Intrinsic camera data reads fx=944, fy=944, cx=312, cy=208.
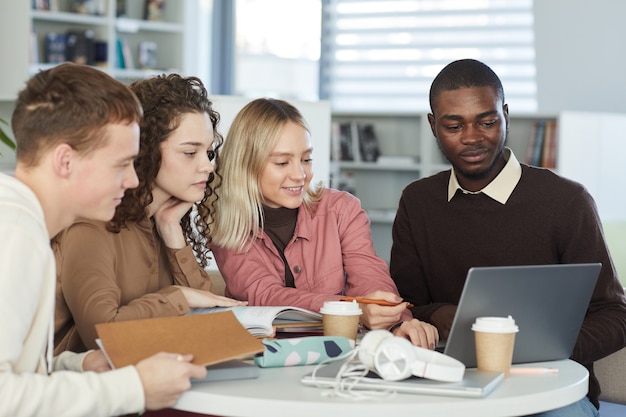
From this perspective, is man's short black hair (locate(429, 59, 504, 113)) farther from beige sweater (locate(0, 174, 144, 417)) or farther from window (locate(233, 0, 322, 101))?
window (locate(233, 0, 322, 101))

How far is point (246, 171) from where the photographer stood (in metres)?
2.30

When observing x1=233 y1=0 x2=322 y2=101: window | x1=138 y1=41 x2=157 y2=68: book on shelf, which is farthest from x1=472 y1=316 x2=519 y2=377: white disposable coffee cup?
x1=233 y1=0 x2=322 y2=101: window

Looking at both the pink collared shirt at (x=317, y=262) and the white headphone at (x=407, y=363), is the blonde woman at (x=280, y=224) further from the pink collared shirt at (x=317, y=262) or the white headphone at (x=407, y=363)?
the white headphone at (x=407, y=363)

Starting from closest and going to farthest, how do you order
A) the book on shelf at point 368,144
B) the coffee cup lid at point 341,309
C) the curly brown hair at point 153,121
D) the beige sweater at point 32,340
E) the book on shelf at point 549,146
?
Answer: the beige sweater at point 32,340, the coffee cup lid at point 341,309, the curly brown hair at point 153,121, the book on shelf at point 549,146, the book on shelf at point 368,144

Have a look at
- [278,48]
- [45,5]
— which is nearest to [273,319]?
[45,5]

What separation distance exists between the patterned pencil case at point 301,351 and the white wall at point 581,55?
191 inches

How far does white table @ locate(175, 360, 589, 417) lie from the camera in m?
1.35

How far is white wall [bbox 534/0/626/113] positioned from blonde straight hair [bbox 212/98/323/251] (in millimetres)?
4192

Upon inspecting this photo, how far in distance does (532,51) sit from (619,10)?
900 mm

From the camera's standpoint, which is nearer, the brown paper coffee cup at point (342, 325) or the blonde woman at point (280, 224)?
the brown paper coffee cup at point (342, 325)

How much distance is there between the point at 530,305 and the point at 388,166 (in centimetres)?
446

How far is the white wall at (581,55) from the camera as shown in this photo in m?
5.98

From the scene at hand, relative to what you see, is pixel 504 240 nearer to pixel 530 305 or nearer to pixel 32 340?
pixel 530 305

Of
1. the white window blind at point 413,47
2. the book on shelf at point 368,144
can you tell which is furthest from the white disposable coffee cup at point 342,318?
the white window blind at point 413,47
